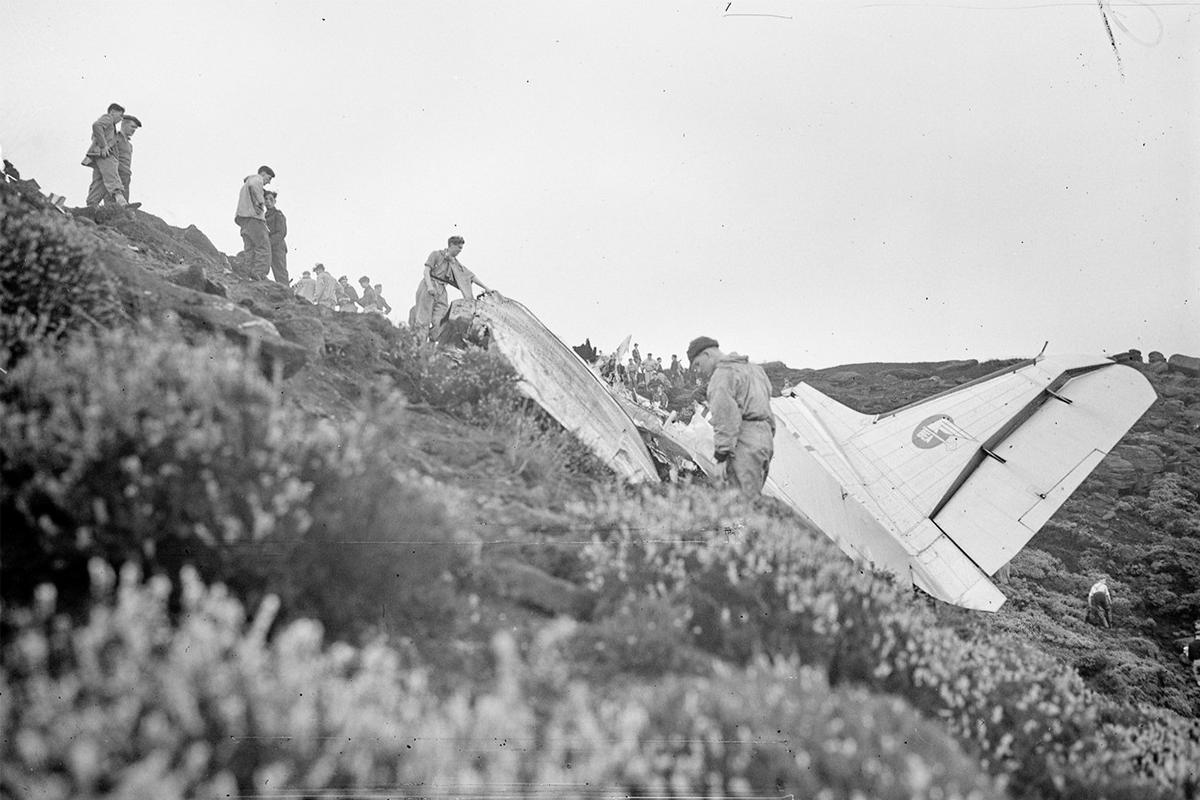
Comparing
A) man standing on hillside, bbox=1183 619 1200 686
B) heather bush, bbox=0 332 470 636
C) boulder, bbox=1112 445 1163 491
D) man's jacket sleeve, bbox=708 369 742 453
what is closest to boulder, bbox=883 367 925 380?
boulder, bbox=1112 445 1163 491

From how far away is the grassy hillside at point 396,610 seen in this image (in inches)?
78.5

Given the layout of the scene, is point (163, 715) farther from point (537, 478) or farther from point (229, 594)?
point (537, 478)

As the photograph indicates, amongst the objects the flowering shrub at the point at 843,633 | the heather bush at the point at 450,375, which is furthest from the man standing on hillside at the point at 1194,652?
the heather bush at the point at 450,375

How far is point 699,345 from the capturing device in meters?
4.09

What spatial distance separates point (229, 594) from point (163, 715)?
0.37 m

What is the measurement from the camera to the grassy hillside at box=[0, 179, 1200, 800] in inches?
78.5

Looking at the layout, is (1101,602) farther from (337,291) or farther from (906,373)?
(337,291)

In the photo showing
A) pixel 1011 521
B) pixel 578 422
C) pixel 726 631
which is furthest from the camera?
pixel 1011 521

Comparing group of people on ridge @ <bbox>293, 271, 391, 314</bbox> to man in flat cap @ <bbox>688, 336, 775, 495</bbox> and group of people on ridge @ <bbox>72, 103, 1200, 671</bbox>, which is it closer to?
group of people on ridge @ <bbox>72, 103, 1200, 671</bbox>

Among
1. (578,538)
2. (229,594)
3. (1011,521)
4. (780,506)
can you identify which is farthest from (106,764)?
(1011,521)

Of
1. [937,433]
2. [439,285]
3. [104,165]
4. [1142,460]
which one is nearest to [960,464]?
[937,433]

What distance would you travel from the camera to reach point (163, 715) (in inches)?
75.2

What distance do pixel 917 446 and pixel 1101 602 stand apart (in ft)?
5.57

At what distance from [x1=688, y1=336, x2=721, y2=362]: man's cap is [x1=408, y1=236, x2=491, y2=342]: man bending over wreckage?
146 cm
